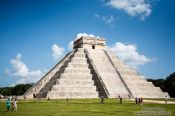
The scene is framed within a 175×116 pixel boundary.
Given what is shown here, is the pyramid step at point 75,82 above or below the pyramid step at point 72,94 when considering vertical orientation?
above

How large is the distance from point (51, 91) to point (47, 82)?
34.0 ft

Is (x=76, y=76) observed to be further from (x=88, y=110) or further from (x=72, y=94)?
(x=88, y=110)

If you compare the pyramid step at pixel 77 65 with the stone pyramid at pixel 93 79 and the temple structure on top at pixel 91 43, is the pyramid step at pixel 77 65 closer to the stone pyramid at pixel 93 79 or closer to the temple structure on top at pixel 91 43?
the stone pyramid at pixel 93 79

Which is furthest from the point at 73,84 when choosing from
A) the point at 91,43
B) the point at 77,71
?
the point at 91,43

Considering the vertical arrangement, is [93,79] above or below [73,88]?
above

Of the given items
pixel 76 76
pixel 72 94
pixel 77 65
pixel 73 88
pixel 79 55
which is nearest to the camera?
pixel 72 94

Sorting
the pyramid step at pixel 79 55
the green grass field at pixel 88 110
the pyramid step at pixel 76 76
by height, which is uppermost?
the pyramid step at pixel 79 55

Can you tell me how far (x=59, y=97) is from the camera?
43.2 m

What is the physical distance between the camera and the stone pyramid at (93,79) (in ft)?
148

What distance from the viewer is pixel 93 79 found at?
49.8 meters

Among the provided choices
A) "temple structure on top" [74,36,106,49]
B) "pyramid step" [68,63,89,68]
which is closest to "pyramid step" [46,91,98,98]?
"pyramid step" [68,63,89,68]

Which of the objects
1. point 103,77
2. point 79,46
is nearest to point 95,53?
point 79,46

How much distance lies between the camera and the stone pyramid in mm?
45156

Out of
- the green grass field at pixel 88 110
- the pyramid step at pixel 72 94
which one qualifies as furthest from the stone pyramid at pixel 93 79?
the green grass field at pixel 88 110
